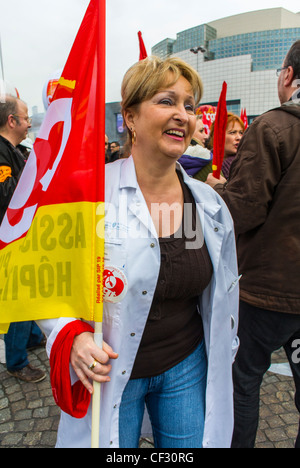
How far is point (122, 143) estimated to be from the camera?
5.77ft

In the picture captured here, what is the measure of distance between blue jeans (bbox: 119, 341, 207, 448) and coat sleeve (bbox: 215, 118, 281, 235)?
75cm

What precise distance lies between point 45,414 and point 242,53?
53413 millimetres

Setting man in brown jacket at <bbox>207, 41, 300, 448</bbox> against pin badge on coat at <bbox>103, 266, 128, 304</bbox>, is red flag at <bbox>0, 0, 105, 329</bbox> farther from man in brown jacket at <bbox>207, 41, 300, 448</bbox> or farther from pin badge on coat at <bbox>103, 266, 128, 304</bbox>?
man in brown jacket at <bbox>207, 41, 300, 448</bbox>

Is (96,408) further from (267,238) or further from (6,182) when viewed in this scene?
(6,182)

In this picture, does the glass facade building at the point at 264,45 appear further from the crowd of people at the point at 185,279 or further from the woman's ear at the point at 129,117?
the woman's ear at the point at 129,117

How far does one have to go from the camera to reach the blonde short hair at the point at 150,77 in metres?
1.42

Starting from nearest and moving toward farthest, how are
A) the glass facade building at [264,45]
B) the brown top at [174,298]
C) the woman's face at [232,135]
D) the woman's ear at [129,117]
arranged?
1. the brown top at [174,298]
2. the woman's ear at [129,117]
3. the woman's face at [232,135]
4. the glass facade building at [264,45]

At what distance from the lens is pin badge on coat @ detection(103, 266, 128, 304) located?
49.3 inches

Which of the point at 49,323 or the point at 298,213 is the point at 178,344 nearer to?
the point at 49,323

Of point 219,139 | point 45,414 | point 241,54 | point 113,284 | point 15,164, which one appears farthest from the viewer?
point 241,54

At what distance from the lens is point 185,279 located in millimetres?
1390

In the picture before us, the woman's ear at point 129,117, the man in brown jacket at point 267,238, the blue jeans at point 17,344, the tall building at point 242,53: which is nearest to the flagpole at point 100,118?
the woman's ear at point 129,117

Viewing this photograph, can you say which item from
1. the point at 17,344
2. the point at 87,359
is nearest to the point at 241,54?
the point at 17,344

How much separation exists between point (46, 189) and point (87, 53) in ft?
1.57
